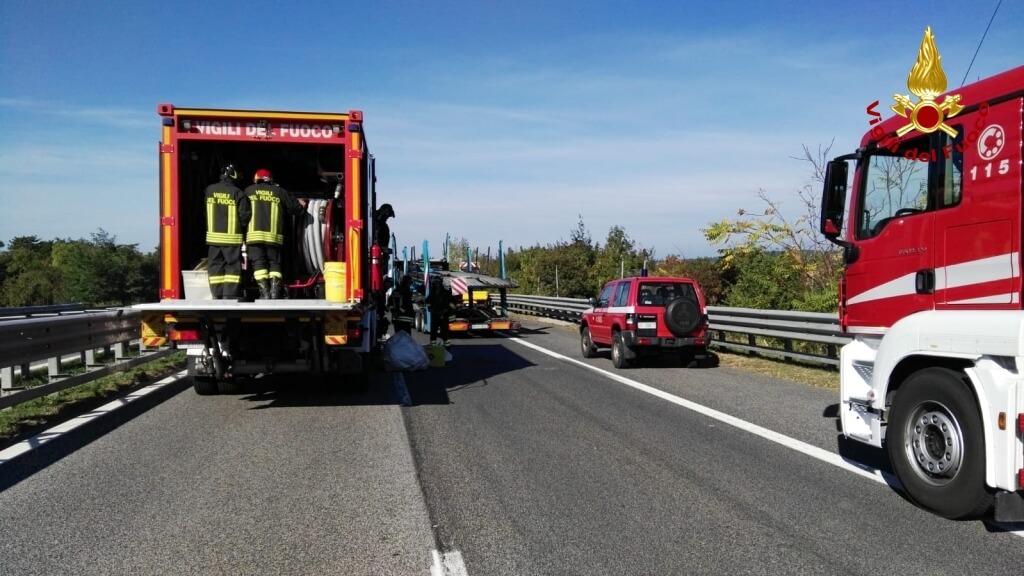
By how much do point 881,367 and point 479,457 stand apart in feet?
10.7

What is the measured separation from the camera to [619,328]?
13.7 meters

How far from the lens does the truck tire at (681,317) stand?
42.6ft

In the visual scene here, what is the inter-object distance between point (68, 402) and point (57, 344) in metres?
0.71

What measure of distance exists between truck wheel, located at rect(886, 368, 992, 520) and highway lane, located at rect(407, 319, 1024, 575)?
0.50ft

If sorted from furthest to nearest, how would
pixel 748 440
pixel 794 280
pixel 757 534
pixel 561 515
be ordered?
1. pixel 794 280
2. pixel 748 440
3. pixel 561 515
4. pixel 757 534

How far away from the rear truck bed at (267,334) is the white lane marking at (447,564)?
4382mm

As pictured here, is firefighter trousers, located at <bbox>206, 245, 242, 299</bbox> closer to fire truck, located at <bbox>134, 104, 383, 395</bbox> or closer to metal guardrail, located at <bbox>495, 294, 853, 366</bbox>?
fire truck, located at <bbox>134, 104, 383, 395</bbox>

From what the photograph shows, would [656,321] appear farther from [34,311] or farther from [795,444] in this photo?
[34,311]

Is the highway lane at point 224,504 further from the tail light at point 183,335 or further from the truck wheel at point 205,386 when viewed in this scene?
the truck wheel at point 205,386

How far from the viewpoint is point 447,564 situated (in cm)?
416

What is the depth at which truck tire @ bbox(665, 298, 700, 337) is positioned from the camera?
42.6ft

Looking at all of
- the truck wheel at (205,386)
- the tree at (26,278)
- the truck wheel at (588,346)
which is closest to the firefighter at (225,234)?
the truck wheel at (205,386)

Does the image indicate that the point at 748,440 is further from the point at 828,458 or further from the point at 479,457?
the point at 479,457

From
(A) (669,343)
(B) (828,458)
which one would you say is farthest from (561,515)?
(A) (669,343)
